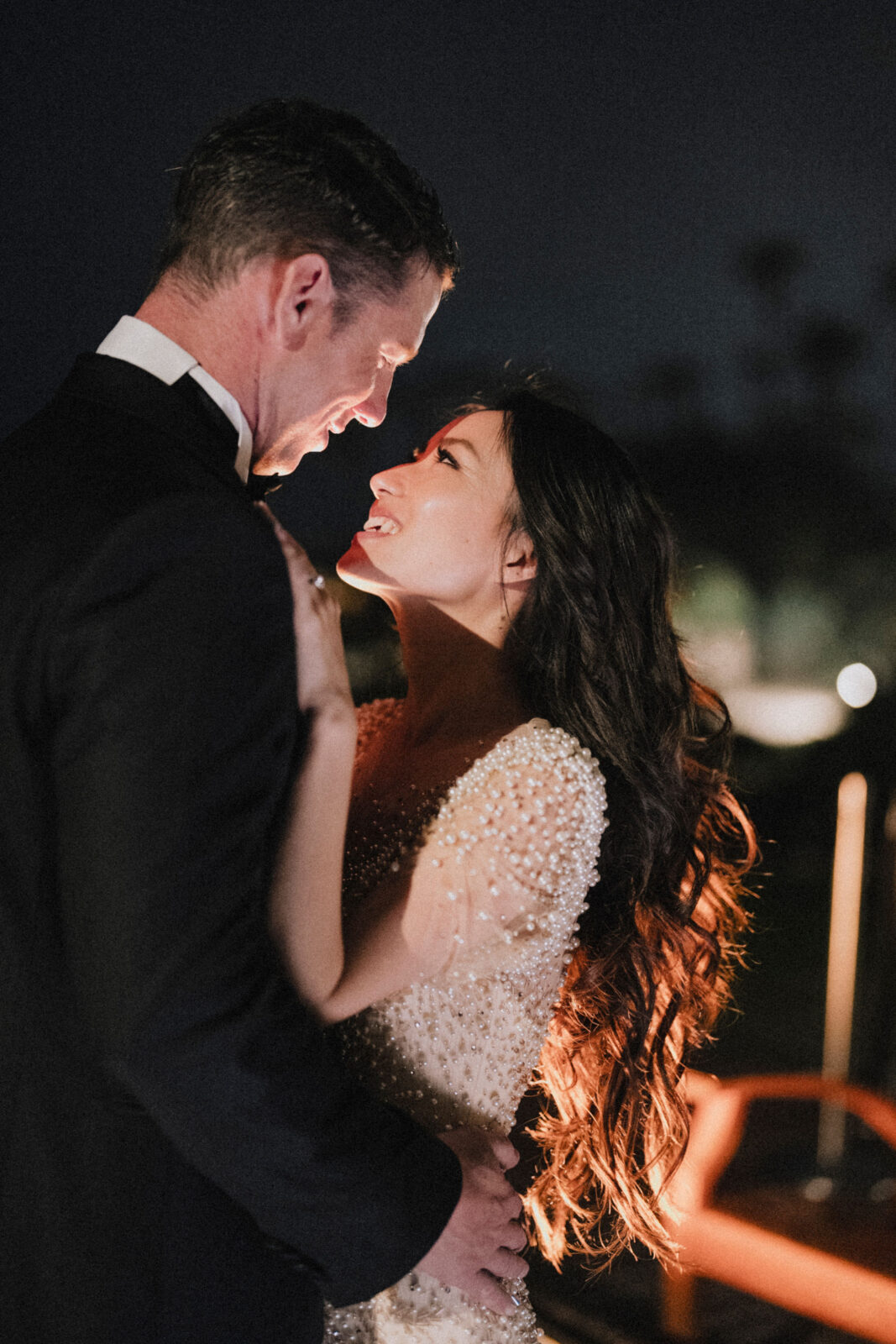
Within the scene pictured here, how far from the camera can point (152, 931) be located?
86 cm

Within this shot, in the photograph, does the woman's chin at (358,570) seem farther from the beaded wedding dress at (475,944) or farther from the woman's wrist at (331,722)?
the woman's wrist at (331,722)

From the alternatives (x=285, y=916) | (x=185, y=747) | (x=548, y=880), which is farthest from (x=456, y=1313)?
(x=185, y=747)

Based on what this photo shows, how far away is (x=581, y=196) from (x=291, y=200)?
5.47 metres

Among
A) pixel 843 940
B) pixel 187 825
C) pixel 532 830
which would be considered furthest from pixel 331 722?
pixel 843 940

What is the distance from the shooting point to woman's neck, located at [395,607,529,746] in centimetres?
184

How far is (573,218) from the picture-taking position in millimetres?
6145

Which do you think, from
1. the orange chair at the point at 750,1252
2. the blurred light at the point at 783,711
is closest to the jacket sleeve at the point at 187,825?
the orange chair at the point at 750,1252

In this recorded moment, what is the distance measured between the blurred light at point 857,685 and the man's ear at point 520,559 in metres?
2.94

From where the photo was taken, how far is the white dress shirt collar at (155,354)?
111 cm

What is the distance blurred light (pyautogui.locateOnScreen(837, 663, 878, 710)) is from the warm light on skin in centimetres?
296

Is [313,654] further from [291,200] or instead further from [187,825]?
[291,200]

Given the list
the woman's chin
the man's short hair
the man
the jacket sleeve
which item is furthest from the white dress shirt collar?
the woman's chin

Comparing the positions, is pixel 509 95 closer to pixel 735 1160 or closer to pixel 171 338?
pixel 171 338

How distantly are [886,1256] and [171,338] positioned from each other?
4.11 metres
